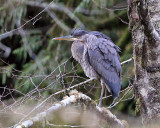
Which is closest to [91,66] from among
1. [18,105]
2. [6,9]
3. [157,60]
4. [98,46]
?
Answer: [98,46]

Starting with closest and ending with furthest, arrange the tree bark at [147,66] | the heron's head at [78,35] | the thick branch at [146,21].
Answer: the thick branch at [146,21]
the tree bark at [147,66]
the heron's head at [78,35]

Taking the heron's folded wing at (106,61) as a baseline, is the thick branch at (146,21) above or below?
above

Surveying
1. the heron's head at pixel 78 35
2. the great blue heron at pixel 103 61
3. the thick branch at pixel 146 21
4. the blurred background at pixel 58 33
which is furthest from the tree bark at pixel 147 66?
the blurred background at pixel 58 33

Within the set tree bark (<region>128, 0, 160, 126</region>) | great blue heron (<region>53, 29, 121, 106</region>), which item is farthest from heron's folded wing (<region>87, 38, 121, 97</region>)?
tree bark (<region>128, 0, 160, 126</region>)

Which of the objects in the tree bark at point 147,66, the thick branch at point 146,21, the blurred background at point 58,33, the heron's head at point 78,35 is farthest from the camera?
the blurred background at point 58,33

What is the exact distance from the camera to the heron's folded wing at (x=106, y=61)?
3.76 meters

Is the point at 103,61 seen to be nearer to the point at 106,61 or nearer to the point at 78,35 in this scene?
the point at 106,61

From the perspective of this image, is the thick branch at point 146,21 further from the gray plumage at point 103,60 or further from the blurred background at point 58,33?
the blurred background at point 58,33

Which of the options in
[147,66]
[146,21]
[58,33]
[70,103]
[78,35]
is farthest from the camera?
[58,33]

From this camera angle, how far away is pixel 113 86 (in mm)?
3725

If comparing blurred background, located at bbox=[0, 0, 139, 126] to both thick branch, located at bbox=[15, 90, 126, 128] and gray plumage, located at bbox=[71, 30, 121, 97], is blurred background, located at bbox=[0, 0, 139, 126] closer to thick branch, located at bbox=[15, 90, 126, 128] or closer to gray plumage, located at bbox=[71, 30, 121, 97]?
gray plumage, located at bbox=[71, 30, 121, 97]

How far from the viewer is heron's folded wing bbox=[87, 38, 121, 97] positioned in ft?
12.3

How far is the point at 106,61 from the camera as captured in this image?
12.6ft

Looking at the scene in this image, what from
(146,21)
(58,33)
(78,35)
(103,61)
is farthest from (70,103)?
(58,33)
